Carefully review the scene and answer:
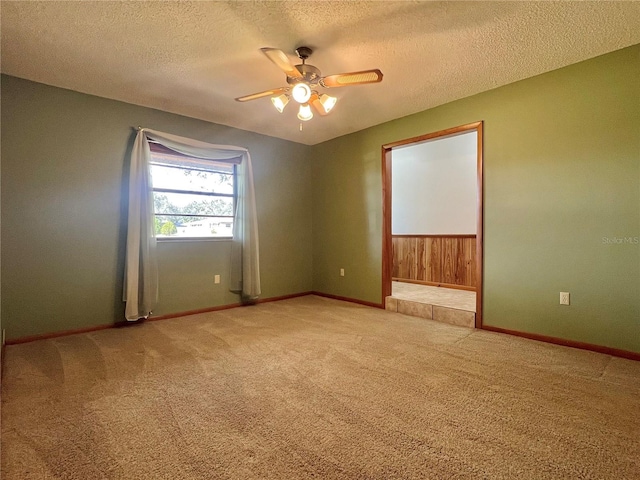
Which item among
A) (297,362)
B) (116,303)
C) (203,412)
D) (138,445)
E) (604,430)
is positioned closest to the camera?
(138,445)

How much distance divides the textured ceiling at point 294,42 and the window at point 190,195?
791mm

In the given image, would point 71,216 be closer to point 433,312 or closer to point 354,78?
point 354,78

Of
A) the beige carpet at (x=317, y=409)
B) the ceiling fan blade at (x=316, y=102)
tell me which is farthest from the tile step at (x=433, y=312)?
the ceiling fan blade at (x=316, y=102)

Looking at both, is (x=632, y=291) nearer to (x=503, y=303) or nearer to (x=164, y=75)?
(x=503, y=303)

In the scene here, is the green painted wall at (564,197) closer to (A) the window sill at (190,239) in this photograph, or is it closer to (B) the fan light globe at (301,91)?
(B) the fan light globe at (301,91)

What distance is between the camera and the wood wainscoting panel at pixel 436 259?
506cm

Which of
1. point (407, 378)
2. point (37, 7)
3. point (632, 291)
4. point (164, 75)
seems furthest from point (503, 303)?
point (37, 7)

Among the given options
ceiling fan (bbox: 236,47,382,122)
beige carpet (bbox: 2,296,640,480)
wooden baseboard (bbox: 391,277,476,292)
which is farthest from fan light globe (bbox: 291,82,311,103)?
wooden baseboard (bbox: 391,277,476,292)

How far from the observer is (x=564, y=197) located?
2.80m

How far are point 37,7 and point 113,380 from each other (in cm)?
250

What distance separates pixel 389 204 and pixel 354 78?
216 cm

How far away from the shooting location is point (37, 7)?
79.7 inches

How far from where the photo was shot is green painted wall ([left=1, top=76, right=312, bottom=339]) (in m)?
2.91

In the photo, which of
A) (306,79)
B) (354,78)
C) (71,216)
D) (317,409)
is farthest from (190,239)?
(317,409)
